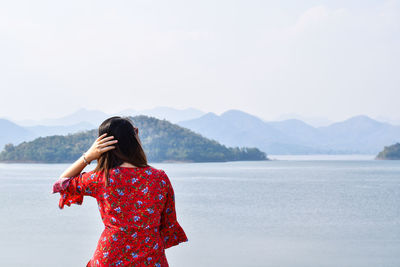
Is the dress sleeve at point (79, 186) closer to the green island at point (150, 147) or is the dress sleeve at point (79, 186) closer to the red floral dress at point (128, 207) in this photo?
the red floral dress at point (128, 207)

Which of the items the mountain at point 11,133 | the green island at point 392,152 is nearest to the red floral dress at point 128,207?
the green island at point 392,152

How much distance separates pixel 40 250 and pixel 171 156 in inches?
2659


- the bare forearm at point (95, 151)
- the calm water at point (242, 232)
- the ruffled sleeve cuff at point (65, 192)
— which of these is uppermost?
the bare forearm at point (95, 151)

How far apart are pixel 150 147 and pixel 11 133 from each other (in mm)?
53003

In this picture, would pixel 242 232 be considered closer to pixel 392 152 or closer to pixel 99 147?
pixel 99 147

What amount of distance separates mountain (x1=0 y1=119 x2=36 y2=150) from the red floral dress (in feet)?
382

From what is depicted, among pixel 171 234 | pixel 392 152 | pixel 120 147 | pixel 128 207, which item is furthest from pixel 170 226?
pixel 392 152

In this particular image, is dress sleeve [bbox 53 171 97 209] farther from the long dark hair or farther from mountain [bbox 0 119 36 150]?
mountain [bbox 0 119 36 150]

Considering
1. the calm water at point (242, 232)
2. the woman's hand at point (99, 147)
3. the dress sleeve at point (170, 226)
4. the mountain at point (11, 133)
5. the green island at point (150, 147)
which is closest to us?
the woman's hand at point (99, 147)

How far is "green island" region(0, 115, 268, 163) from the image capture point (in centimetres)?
7219

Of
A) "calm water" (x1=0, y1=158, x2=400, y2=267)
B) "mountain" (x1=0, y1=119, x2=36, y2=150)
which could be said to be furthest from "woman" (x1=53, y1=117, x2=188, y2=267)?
"mountain" (x1=0, y1=119, x2=36, y2=150)

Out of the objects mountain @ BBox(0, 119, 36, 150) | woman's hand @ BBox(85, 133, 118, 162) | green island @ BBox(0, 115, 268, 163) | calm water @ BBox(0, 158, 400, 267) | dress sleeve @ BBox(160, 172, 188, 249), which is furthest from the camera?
mountain @ BBox(0, 119, 36, 150)

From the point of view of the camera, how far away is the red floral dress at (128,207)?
6.33 ft

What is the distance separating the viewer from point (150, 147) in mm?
73812
